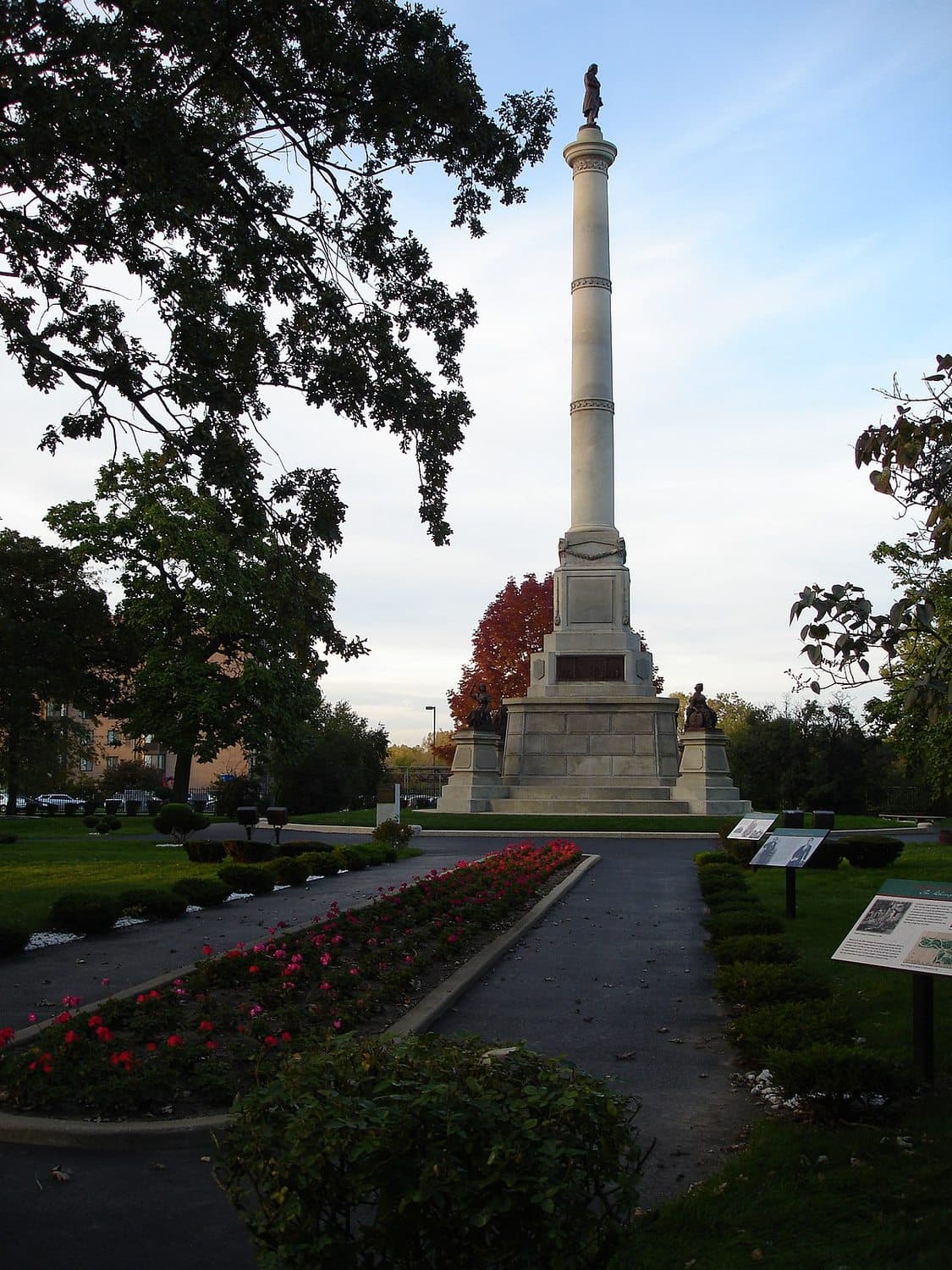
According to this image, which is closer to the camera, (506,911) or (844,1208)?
(844,1208)

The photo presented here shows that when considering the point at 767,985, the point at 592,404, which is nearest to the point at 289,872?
the point at 767,985

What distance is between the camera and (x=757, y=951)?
10461mm

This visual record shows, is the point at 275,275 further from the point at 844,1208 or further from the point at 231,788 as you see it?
Result: the point at 231,788

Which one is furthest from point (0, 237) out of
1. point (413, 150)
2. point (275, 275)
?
point (413, 150)

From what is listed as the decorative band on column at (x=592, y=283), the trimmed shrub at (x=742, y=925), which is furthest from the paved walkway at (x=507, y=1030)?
the decorative band on column at (x=592, y=283)

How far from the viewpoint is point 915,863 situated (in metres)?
22.2

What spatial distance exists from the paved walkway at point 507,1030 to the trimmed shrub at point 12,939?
15cm

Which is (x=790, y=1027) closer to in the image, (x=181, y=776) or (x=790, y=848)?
(x=790, y=848)

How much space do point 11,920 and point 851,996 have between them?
9.30 meters

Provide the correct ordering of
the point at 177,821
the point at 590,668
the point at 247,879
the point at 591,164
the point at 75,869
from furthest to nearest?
the point at 591,164 < the point at 590,668 < the point at 177,821 < the point at 75,869 < the point at 247,879

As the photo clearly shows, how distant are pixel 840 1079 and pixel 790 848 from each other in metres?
7.48

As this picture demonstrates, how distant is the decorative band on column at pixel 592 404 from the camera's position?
42806mm

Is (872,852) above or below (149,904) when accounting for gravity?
above

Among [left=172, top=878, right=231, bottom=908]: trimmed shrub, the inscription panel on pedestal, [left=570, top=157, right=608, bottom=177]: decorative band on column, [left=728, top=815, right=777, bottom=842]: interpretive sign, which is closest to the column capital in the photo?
[left=570, top=157, right=608, bottom=177]: decorative band on column
